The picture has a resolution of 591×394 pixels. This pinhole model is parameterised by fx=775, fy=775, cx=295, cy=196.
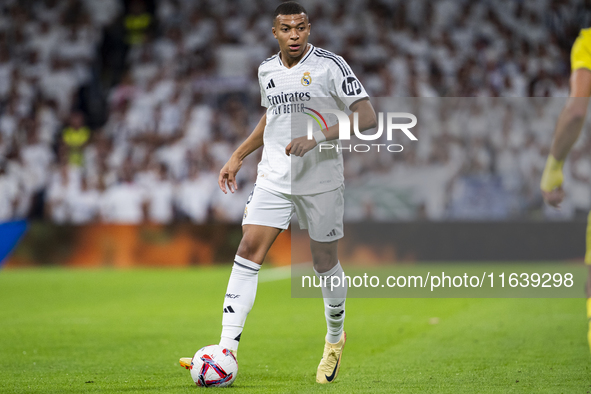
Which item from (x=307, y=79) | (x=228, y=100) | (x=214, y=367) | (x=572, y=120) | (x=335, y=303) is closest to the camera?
(x=572, y=120)

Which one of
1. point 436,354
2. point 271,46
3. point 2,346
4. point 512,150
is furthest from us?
point 271,46

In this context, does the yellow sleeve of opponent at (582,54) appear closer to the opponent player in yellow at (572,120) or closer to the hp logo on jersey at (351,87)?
the opponent player in yellow at (572,120)

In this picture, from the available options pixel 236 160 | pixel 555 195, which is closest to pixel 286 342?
pixel 236 160

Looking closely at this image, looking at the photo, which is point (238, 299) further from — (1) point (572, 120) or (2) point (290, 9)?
(1) point (572, 120)

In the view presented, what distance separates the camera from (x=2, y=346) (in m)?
6.50

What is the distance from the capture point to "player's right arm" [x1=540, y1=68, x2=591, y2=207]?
3148 millimetres

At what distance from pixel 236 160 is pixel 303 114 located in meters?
0.55

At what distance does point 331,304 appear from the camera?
5.09 m

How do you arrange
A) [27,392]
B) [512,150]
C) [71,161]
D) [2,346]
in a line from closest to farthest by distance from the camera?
[27,392] < [2,346] < [512,150] < [71,161]

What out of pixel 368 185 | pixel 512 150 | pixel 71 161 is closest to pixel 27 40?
pixel 71 161

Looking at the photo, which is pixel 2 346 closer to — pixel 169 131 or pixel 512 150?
→ pixel 512 150

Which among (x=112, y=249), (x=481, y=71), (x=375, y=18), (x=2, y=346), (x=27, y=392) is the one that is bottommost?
(x=112, y=249)

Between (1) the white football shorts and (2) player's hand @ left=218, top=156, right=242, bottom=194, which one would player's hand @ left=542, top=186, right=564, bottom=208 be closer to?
(1) the white football shorts

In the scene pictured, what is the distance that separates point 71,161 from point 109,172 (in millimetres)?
1089
